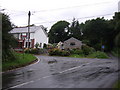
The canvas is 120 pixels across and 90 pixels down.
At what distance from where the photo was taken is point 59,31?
88250mm

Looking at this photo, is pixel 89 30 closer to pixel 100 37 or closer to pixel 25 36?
pixel 100 37

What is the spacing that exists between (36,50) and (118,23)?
1586 inches

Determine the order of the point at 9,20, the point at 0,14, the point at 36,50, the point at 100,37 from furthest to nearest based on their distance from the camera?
the point at 36,50, the point at 9,20, the point at 0,14, the point at 100,37

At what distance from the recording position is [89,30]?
533 cm

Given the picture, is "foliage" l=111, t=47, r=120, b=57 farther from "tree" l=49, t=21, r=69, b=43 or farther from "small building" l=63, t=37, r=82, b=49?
"tree" l=49, t=21, r=69, b=43

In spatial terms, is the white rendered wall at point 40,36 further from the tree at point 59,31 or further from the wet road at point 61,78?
the wet road at point 61,78

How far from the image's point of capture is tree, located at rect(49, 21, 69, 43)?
87750 millimetres

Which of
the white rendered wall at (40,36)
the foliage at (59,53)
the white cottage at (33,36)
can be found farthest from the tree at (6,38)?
the white rendered wall at (40,36)

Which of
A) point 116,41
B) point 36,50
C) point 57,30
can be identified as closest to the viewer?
point 116,41

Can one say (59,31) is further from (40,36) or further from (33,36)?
(33,36)

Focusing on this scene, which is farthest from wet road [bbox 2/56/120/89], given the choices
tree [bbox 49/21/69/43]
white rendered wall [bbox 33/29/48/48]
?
tree [bbox 49/21/69/43]

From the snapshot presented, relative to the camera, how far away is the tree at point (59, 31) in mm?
87750

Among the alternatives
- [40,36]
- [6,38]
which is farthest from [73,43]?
[6,38]

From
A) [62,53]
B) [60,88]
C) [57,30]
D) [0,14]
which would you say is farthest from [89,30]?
[57,30]
